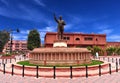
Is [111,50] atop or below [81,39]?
below

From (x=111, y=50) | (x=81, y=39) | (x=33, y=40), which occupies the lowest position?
(x=111, y=50)

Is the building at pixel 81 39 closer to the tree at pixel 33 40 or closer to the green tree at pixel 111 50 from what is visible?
the tree at pixel 33 40

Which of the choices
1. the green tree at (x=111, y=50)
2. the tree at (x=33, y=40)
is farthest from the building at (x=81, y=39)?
the green tree at (x=111, y=50)

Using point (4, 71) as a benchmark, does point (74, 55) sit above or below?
above

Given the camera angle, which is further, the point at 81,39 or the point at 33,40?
the point at 33,40

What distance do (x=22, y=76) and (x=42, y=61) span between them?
192 inches

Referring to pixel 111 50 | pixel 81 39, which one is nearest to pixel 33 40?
pixel 81 39

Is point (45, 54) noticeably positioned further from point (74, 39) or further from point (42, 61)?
point (74, 39)

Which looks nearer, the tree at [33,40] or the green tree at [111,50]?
the green tree at [111,50]

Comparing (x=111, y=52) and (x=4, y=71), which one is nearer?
(x=4, y=71)

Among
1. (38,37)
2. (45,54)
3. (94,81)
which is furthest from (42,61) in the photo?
(38,37)

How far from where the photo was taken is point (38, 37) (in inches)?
2478

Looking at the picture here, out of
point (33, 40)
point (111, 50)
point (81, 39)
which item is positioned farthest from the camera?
point (33, 40)

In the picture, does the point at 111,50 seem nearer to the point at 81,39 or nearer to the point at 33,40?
the point at 81,39
